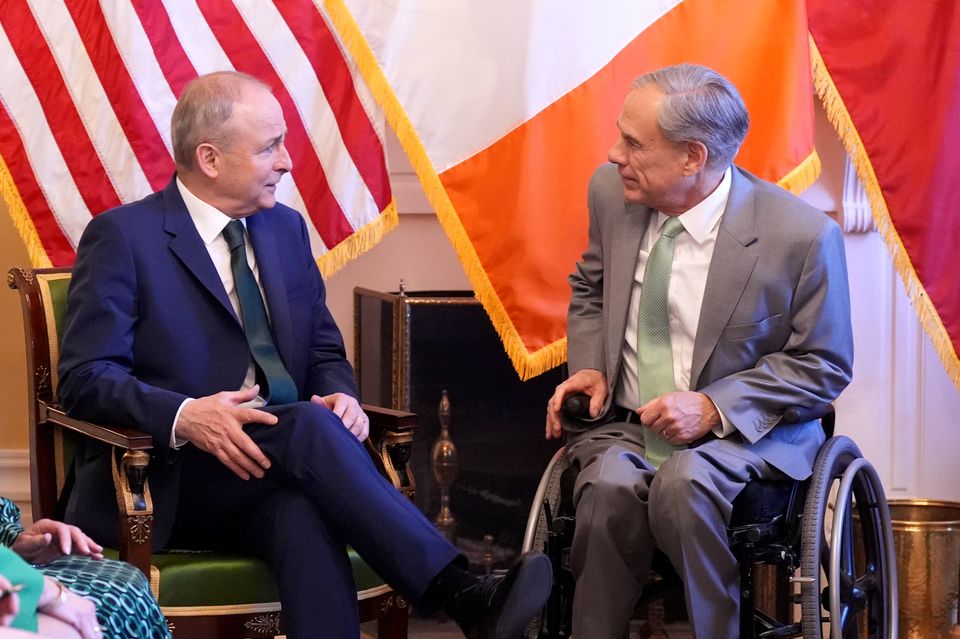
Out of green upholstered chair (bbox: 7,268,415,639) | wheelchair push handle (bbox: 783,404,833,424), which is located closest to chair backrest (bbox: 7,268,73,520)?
green upholstered chair (bbox: 7,268,415,639)

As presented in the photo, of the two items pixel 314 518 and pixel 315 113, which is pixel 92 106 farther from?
pixel 314 518

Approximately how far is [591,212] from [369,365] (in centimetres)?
99

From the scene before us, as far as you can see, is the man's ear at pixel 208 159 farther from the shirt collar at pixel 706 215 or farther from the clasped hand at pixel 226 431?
the shirt collar at pixel 706 215

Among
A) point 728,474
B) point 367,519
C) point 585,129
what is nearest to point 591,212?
point 585,129

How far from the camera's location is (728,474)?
101 inches

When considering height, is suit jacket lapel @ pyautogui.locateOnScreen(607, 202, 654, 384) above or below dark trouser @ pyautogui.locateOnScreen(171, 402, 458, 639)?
above

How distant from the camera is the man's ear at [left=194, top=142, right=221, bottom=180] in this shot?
9.10 feet

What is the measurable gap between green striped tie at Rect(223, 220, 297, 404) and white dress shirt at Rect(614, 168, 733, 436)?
77 cm

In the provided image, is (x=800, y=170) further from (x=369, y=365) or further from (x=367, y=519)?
(x=367, y=519)

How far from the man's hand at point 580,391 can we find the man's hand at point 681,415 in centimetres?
15

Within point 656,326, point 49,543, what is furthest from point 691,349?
point 49,543

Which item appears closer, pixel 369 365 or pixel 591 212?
pixel 591 212

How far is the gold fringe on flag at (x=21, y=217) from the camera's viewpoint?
3359 millimetres

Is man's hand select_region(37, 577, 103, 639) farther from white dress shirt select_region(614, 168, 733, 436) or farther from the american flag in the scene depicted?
the american flag
